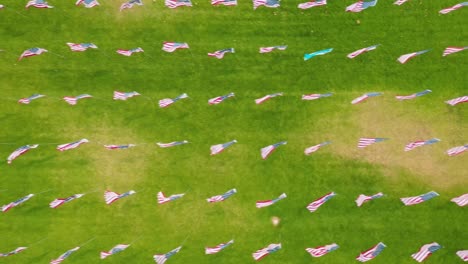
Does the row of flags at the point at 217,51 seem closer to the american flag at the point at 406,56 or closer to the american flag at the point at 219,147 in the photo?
the american flag at the point at 406,56

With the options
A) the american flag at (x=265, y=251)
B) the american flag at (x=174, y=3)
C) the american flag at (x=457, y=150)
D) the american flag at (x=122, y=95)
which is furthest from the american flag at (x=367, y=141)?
the american flag at (x=122, y=95)

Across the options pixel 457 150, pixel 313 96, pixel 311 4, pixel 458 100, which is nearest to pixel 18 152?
pixel 313 96

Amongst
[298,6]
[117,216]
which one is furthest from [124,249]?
[298,6]

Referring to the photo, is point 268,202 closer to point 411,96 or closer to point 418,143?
point 418,143

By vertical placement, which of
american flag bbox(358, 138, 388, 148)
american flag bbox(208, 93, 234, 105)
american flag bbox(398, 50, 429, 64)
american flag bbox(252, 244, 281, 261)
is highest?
american flag bbox(398, 50, 429, 64)

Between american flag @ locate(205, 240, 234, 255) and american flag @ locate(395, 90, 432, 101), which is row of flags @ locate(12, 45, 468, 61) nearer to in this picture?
american flag @ locate(395, 90, 432, 101)

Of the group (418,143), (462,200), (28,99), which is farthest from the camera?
(28,99)

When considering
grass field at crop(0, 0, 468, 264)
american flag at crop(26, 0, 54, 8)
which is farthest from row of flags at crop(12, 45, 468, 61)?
american flag at crop(26, 0, 54, 8)
